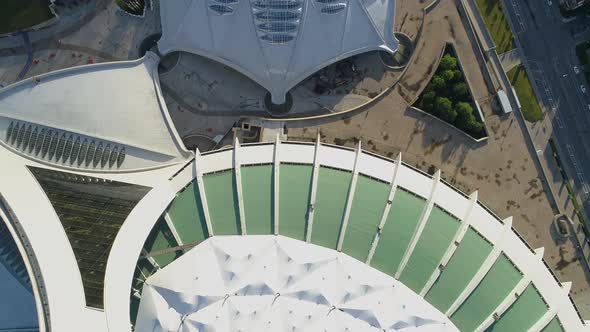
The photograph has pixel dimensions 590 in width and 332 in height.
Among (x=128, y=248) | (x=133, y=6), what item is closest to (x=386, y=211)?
(x=128, y=248)

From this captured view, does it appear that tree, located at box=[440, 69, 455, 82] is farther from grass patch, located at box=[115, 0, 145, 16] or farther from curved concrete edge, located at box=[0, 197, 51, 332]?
curved concrete edge, located at box=[0, 197, 51, 332]

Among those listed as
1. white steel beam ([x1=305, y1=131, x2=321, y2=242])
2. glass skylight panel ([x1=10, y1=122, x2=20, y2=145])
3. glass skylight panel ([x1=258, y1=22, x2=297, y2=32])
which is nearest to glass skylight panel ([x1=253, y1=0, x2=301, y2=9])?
glass skylight panel ([x1=258, y1=22, x2=297, y2=32])

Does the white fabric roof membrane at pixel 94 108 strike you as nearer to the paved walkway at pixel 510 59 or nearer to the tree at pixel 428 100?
the tree at pixel 428 100

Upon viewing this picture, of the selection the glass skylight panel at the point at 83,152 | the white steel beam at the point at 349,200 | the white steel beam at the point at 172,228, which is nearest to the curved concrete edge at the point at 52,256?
the glass skylight panel at the point at 83,152

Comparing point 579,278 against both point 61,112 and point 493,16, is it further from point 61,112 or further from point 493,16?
point 61,112

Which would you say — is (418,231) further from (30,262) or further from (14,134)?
(14,134)

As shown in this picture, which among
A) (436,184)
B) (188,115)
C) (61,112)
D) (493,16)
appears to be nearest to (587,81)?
(493,16)
